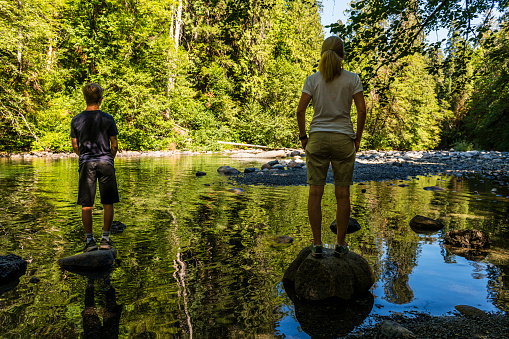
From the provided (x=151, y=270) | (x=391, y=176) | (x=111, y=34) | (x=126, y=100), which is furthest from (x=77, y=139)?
(x=111, y=34)

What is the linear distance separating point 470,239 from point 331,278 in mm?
3031

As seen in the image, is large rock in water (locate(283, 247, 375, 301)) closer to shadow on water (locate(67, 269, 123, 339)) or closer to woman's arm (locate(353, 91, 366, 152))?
woman's arm (locate(353, 91, 366, 152))

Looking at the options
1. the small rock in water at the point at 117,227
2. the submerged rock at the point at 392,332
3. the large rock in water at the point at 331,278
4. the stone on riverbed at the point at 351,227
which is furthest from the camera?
the stone on riverbed at the point at 351,227

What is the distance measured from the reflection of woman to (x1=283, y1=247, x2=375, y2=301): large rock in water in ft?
0.41

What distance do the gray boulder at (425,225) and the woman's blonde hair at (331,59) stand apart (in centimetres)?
371

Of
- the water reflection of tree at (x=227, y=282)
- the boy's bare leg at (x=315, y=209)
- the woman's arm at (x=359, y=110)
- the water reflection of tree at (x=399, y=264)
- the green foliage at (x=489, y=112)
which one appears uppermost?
the green foliage at (x=489, y=112)

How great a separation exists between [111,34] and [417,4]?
22.5m

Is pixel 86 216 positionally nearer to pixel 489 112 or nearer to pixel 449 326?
pixel 449 326

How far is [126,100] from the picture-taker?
77.5ft

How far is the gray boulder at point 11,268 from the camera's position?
3.75 metres

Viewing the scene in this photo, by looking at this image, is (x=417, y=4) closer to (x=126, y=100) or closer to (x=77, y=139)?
(x=77, y=139)

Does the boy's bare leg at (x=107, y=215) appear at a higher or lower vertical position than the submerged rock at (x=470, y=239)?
higher

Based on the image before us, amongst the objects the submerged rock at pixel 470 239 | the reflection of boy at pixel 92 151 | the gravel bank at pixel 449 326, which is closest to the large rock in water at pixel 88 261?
the reflection of boy at pixel 92 151

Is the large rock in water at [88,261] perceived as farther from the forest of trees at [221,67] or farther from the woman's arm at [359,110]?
the forest of trees at [221,67]
